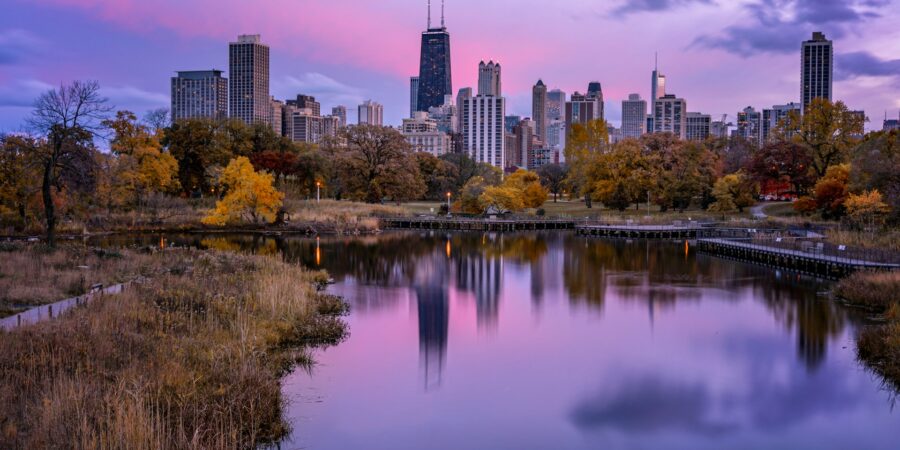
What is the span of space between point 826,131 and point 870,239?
3603 cm

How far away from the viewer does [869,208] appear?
1756 inches

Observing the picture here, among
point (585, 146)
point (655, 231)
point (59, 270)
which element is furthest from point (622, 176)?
point (59, 270)

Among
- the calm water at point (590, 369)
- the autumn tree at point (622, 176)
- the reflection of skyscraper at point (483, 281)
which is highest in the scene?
the autumn tree at point (622, 176)

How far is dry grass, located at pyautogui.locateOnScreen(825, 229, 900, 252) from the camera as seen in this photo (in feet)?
122

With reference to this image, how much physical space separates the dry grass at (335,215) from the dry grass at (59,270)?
2775 cm

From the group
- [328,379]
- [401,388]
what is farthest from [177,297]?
[401,388]

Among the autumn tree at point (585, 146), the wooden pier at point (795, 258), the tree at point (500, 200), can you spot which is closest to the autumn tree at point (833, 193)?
the wooden pier at point (795, 258)

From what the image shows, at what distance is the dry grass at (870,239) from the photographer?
37250 millimetres

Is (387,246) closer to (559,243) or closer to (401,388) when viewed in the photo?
(559,243)

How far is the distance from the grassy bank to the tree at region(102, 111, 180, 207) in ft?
144

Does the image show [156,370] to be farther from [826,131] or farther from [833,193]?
[826,131]

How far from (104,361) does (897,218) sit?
43.1 metres

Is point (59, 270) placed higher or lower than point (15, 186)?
lower

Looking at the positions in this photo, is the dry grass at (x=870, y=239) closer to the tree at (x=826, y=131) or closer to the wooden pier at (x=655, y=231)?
the wooden pier at (x=655, y=231)
